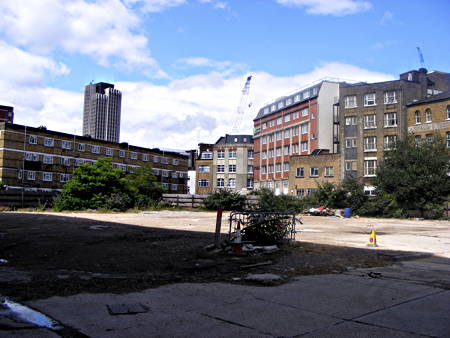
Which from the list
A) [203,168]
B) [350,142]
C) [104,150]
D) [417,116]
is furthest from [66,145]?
[417,116]

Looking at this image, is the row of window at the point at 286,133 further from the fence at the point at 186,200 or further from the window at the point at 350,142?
the fence at the point at 186,200

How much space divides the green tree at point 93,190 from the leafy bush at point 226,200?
9510 millimetres

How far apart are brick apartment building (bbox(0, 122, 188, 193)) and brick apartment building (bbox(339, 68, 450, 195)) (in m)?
32.3

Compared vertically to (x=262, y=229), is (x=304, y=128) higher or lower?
higher

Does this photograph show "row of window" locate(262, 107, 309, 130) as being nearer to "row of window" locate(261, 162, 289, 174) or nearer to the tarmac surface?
"row of window" locate(261, 162, 289, 174)

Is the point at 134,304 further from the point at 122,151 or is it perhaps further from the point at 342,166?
the point at 122,151

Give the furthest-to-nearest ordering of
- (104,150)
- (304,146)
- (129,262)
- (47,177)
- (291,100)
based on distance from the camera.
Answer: (291,100) → (104,150) → (304,146) → (47,177) → (129,262)

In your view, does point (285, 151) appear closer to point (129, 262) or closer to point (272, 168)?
point (272, 168)

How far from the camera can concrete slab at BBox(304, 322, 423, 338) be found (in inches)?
190

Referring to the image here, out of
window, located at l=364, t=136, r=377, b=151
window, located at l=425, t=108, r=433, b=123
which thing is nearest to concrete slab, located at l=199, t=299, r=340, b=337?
window, located at l=425, t=108, r=433, b=123

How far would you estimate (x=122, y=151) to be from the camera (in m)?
90.1

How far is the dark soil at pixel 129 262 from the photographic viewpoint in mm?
7172

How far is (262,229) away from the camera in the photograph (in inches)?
461

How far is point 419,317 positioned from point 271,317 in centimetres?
189
